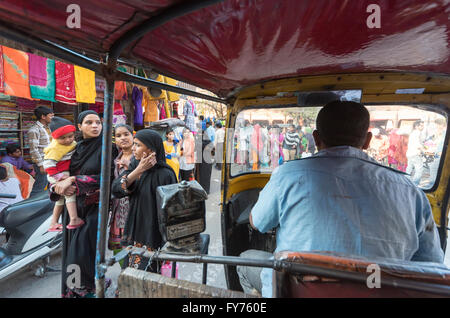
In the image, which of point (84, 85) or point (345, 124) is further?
point (84, 85)

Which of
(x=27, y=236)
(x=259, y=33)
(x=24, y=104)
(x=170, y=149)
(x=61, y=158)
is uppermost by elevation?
(x=24, y=104)

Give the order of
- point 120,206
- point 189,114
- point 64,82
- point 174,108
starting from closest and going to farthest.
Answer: point 120,206 → point 64,82 → point 189,114 → point 174,108

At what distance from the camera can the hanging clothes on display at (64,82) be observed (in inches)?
178

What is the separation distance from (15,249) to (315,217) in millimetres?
3547

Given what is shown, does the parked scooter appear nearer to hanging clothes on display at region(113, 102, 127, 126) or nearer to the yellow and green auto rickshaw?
the yellow and green auto rickshaw

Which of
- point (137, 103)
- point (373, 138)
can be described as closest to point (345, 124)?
point (373, 138)

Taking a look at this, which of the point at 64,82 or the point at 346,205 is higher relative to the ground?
the point at 64,82

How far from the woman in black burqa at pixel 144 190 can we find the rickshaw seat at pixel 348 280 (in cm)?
165

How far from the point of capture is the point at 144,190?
2246mm

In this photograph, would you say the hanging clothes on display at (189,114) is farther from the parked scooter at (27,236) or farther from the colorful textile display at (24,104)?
the parked scooter at (27,236)

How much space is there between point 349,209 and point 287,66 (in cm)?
128

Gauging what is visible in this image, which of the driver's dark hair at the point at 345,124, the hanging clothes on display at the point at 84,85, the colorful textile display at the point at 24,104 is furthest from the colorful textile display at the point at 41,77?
the driver's dark hair at the point at 345,124

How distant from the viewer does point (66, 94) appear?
4.68 meters

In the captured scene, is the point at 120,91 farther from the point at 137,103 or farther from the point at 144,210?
the point at 144,210
